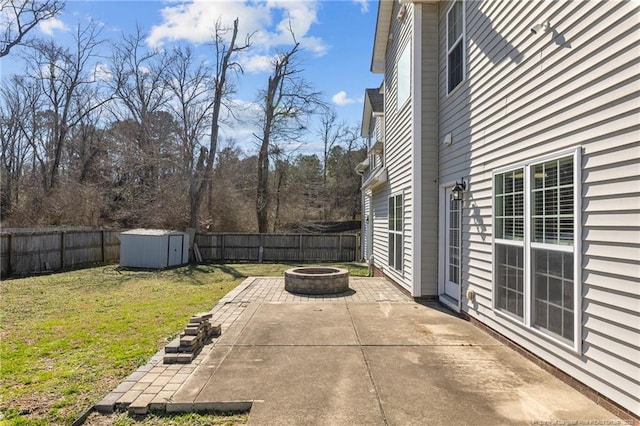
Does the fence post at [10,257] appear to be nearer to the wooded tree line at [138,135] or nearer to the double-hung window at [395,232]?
the wooded tree line at [138,135]

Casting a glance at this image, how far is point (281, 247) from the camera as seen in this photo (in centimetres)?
1728

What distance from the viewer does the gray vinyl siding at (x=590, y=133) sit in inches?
105

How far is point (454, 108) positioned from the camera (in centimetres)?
612

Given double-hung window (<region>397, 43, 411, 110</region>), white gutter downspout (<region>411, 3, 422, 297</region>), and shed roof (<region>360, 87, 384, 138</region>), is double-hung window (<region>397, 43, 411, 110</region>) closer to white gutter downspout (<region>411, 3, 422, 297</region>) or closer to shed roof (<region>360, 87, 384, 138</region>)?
white gutter downspout (<region>411, 3, 422, 297</region>)

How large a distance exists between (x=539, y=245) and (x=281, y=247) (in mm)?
14141

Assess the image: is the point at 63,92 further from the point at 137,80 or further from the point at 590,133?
the point at 590,133

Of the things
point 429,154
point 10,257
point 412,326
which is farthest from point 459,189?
point 10,257

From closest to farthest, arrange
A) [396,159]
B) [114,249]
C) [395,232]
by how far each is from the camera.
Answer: [396,159]
[395,232]
[114,249]

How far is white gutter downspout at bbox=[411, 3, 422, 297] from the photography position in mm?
6863

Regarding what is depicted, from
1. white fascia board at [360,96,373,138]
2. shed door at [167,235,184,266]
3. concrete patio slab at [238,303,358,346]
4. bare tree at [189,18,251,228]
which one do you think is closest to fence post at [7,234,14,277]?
shed door at [167,235,184,266]

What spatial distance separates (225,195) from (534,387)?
794 inches

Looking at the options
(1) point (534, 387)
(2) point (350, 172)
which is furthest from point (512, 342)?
(2) point (350, 172)

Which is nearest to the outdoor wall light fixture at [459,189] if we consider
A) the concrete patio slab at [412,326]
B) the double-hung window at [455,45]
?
the double-hung window at [455,45]

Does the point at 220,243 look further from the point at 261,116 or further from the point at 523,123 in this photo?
the point at 523,123
